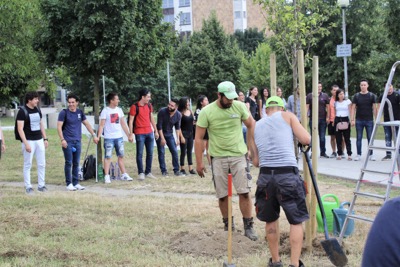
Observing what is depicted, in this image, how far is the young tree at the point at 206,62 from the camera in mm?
45594

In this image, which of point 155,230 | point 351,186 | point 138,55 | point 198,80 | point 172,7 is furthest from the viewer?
point 172,7

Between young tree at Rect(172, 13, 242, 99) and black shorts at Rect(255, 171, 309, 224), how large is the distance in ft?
130

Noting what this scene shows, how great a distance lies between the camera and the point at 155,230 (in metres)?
7.59

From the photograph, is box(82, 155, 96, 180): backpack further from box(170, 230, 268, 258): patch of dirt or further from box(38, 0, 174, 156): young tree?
box(170, 230, 268, 258): patch of dirt

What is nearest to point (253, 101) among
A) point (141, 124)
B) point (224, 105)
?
point (141, 124)

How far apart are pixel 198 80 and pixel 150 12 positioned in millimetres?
33254

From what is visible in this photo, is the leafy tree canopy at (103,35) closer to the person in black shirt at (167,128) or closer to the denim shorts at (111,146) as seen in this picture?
the person in black shirt at (167,128)

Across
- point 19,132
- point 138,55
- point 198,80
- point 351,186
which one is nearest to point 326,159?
point 351,186

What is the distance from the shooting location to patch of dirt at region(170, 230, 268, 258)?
21.3 feet

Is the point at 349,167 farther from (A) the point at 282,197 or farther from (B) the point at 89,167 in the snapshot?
(A) the point at 282,197

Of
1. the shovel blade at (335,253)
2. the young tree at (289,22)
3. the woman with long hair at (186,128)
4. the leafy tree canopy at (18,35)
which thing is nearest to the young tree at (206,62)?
the leafy tree canopy at (18,35)

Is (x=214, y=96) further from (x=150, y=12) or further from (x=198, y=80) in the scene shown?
(x=150, y=12)

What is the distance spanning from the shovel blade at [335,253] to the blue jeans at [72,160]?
22.6ft

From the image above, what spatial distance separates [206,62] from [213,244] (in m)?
39.5
